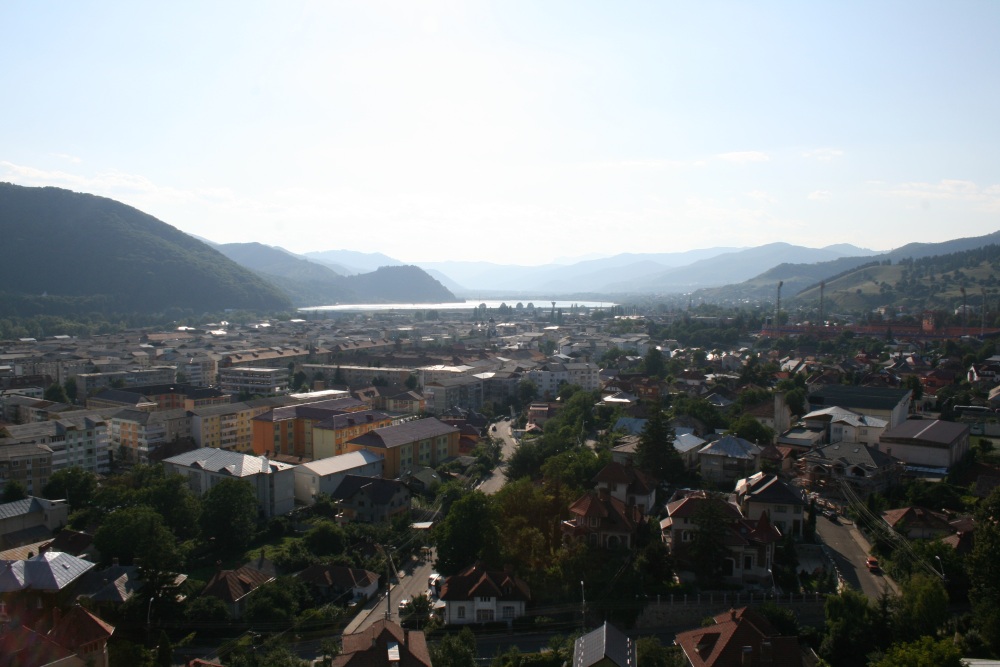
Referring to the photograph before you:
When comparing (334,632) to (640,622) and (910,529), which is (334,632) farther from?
(910,529)

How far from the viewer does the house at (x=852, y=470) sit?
12008 millimetres

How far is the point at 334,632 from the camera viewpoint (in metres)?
8.85

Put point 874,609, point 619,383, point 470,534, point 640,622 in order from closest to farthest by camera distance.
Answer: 1. point 874,609
2. point 640,622
3. point 470,534
4. point 619,383

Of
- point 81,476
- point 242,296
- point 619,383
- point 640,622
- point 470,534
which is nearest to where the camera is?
point 640,622

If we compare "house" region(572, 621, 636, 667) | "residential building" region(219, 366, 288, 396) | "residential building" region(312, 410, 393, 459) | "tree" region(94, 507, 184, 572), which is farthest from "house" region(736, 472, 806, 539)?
"residential building" region(219, 366, 288, 396)

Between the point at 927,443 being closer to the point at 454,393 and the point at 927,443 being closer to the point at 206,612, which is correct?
the point at 206,612

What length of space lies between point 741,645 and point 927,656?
152 cm

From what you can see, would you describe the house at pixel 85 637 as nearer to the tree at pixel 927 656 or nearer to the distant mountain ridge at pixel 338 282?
the tree at pixel 927 656

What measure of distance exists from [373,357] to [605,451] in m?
19.7

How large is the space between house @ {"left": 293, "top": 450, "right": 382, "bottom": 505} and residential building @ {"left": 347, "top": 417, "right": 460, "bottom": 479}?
0.75 m

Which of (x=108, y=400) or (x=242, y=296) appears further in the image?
(x=242, y=296)

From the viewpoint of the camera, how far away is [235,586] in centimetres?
948

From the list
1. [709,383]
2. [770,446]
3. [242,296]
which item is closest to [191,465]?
[770,446]

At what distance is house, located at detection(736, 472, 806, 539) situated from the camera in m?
10.3
